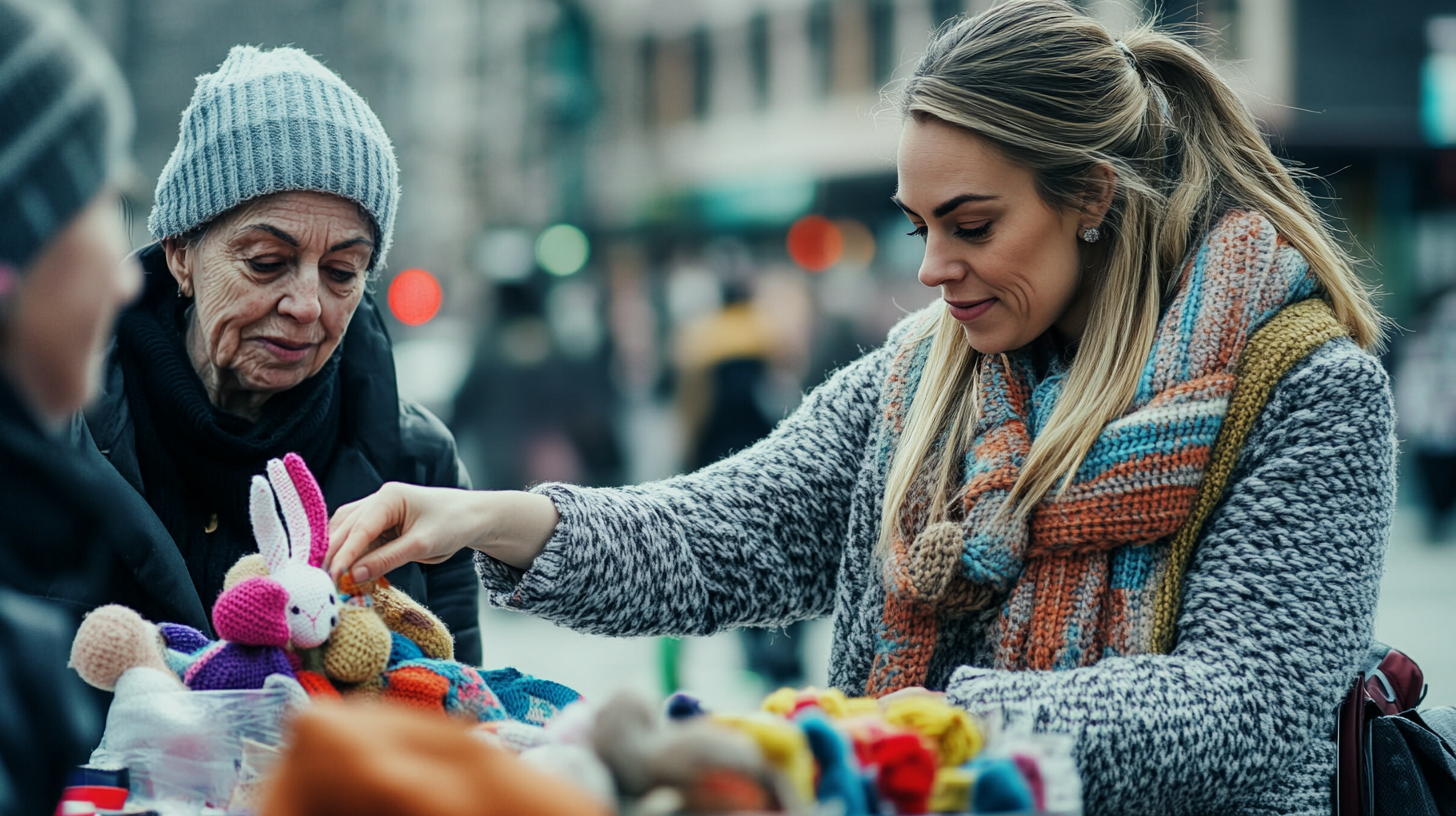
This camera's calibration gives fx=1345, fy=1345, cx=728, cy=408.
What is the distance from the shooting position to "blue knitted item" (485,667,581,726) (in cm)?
180

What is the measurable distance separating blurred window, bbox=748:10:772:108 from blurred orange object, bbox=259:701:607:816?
30.2 meters

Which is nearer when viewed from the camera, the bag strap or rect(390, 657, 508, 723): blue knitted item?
rect(390, 657, 508, 723): blue knitted item

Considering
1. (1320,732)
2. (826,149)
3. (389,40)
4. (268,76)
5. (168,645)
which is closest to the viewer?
(168,645)

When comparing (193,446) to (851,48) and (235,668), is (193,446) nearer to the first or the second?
(235,668)

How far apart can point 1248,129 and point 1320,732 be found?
1.01 m

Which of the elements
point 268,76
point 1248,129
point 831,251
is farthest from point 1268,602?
point 831,251

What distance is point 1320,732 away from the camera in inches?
76.2

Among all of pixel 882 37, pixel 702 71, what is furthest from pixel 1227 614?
pixel 702 71

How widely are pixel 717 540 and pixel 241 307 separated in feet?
3.12

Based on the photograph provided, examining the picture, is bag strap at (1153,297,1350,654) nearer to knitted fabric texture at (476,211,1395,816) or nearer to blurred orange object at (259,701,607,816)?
knitted fabric texture at (476,211,1395,816)

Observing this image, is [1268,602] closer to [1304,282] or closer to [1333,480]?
[1333,480]

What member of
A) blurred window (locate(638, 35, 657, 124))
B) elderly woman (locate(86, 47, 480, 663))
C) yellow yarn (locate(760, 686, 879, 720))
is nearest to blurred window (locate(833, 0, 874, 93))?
blurred window (locate(638, 35, 657, 124))

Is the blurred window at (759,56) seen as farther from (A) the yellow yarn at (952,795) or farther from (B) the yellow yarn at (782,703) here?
(A) the yellow yarn at (952,795)

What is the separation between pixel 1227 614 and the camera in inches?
73.4
